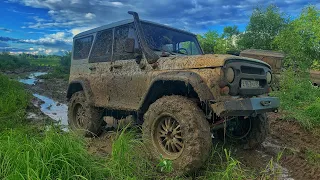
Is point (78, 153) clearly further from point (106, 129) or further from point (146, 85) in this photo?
point (106, 129)

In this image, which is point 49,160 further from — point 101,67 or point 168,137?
point 101,67

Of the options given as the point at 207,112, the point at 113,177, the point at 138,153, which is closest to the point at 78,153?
the point at 113,177

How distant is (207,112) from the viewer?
3.70 m

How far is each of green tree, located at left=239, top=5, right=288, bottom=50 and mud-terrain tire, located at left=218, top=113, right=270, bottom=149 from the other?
2596 centimetres

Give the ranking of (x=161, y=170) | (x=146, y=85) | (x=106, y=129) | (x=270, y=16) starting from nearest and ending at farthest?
(x=161, y=170), (x=146, y=85), (x=106, y=129), (x=270, y=16)

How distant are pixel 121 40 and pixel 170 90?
1.54m

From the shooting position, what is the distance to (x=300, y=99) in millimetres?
8633

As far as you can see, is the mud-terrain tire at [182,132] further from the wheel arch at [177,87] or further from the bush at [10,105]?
the bush at [10,105]

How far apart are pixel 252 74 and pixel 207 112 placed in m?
0.90

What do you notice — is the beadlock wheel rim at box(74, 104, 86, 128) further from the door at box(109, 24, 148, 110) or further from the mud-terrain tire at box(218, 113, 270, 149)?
the mud-terrain tire at box(218, 113, 270, 149)

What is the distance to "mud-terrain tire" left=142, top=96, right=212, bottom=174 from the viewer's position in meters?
3.42

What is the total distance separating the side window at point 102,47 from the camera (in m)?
5.48

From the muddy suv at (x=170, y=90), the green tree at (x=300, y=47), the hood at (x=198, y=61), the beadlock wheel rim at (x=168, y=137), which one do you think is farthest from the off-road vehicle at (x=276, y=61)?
the beadlock wheel rim at (x=168, y=137)

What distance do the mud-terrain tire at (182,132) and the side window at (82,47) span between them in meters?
2.85
